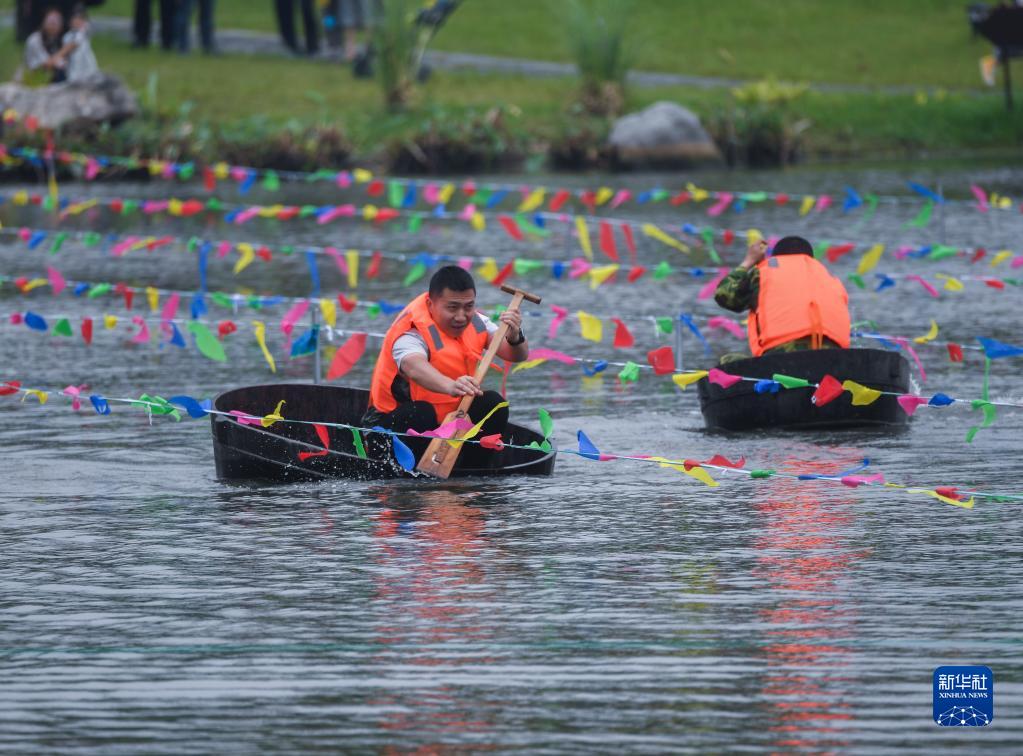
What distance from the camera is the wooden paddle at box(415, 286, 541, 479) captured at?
10625 mm

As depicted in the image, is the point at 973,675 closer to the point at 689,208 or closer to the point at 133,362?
the point at 133,362

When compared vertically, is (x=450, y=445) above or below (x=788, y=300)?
below

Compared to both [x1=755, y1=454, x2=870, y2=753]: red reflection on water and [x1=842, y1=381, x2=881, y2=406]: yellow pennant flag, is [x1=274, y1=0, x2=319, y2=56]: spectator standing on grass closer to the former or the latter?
[x1=842, y1=381, x2=881, y2=406]: yellow pennant flag

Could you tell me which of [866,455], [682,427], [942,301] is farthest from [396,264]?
[866,455]

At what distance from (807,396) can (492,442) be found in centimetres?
274

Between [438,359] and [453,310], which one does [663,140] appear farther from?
[453,310]

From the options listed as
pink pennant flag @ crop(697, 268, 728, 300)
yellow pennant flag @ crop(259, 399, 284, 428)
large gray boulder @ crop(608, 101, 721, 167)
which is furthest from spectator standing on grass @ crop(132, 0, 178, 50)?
yellow pennant flag @ crop(259, 399, 284, 428)

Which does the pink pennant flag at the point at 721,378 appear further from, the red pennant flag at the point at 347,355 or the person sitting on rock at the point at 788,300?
the red pennant flag at the point at 347,355

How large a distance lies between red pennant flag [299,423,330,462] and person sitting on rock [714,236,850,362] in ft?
9.08

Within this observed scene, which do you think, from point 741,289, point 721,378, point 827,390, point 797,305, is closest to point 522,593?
point 827,390

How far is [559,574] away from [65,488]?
11.7 feet

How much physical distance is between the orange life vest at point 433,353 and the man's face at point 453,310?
7 cm

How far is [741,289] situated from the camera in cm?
1293

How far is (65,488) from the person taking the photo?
36.7 ft
